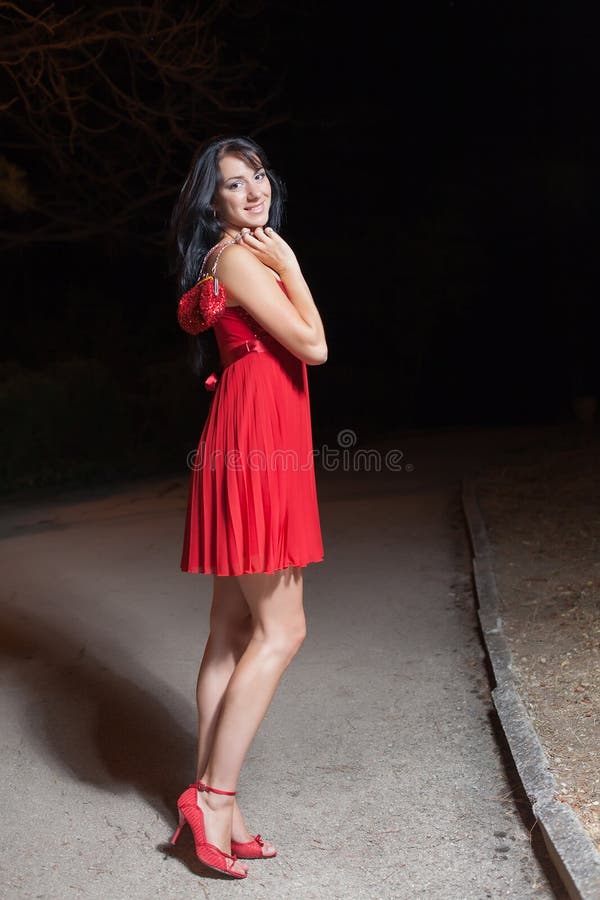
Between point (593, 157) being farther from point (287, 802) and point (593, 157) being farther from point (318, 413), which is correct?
point (287, 802)

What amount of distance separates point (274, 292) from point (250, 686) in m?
1.21

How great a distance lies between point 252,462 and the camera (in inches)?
127

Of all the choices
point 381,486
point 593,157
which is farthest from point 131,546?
point 593,157

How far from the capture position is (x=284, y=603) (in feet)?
10.8

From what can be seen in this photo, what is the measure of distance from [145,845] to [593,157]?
74.1 ft

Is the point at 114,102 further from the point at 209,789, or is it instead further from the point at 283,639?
the point at 209,789

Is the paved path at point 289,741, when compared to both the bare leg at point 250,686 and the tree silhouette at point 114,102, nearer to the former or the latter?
the bare leg at point 250,686

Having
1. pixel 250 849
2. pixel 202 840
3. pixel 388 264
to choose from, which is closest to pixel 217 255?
pixel 202 840

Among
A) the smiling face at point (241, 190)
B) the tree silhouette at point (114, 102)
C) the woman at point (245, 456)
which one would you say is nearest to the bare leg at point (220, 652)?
the woman at point (245, 456)

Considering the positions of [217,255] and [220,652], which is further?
[220,652]

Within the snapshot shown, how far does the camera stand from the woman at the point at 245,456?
3.16 metres

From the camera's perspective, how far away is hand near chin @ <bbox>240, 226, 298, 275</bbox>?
312cm

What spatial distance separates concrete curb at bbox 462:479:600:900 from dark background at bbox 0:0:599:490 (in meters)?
10.1

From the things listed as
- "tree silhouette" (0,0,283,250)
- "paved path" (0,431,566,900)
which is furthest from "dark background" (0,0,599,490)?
"paved path" (0,431,566,900)
